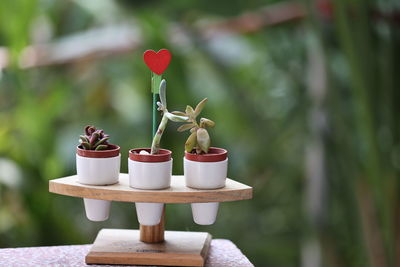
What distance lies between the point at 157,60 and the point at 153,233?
7.9 inches

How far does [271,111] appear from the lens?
6.64ft

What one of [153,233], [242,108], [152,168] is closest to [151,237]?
[153,233]

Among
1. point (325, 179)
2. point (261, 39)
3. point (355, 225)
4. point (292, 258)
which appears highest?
point (261, 39)

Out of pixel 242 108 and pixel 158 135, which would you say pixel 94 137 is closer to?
pixel 158 135

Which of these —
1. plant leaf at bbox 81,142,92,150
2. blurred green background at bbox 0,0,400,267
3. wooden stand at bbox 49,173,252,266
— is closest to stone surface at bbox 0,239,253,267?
wooden stand at bbox 49,173,252,266

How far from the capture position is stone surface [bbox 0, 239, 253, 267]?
79cm

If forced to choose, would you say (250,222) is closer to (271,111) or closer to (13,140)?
(271,111)

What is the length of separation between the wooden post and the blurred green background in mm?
537

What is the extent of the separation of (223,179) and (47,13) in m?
1.17

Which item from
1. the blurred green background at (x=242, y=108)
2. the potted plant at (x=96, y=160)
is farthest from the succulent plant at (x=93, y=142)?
the blurred green background at (x=242, y=108)

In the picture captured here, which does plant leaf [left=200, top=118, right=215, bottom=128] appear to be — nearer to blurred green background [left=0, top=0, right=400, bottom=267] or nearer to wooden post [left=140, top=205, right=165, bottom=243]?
wooden post [left=140, top=205, right=165, bottom=243]

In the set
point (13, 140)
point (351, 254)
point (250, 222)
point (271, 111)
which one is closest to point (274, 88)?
point (271, 111)

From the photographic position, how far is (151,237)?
0.82 meters

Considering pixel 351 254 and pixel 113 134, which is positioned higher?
pixel 113 134
